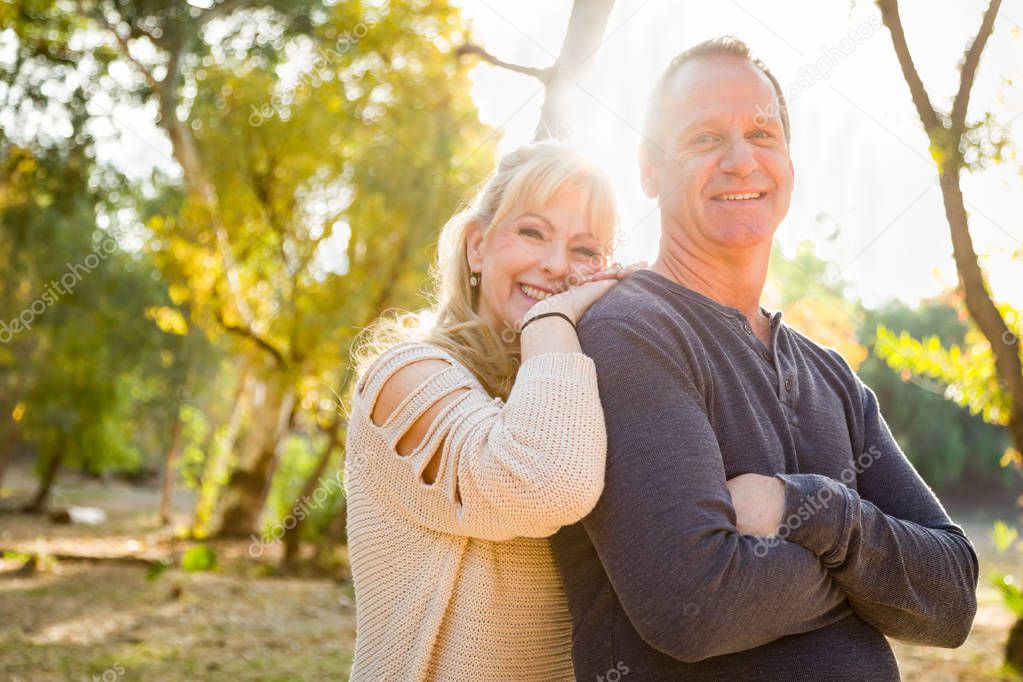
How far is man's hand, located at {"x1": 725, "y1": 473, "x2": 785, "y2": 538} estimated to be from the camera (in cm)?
167

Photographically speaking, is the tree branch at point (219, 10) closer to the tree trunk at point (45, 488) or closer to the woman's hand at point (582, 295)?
the woman's hand at point (582, 295)

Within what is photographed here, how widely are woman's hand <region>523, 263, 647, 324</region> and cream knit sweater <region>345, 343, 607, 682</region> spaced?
16 centimetres

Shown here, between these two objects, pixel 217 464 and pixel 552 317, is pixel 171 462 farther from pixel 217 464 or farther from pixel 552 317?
pixel 552 317

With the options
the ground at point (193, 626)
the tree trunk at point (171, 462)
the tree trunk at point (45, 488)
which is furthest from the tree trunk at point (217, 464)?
the tree trunk at point (45, 488)

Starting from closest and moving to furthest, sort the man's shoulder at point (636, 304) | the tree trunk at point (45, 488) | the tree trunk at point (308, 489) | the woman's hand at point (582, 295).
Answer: the man's shoulder at point (636, 304), the woman's hand at point (582, 295), the tree trunk at point (308, 489), the tree trunk at point (45, 488)

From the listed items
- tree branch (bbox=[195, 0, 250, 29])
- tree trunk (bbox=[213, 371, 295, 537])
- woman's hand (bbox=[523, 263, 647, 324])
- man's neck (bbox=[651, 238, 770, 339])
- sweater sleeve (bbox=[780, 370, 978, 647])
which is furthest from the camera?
tree trunk (bbox=[213, 371, 295, 537])

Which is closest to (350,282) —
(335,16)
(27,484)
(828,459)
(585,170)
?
(335,16)

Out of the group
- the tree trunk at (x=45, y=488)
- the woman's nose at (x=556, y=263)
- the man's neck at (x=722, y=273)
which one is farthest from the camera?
the tree trunk at (x=45, y=488)

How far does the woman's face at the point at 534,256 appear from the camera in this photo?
2.43 meters

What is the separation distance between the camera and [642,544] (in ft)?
5.34

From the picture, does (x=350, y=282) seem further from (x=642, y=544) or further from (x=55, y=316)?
(x=642, y=544)

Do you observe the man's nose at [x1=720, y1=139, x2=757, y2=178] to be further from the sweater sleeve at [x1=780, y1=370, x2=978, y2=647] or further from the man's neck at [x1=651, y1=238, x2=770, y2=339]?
the sweater sleeve at [x1=780, y1=370, x2=978, y2=647]

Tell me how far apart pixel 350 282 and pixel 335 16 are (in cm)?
265

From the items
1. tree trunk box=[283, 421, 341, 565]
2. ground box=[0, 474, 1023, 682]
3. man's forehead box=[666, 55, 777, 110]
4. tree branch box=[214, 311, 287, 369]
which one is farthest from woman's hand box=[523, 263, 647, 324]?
tree branch box=[214, 311, 287, 369]
